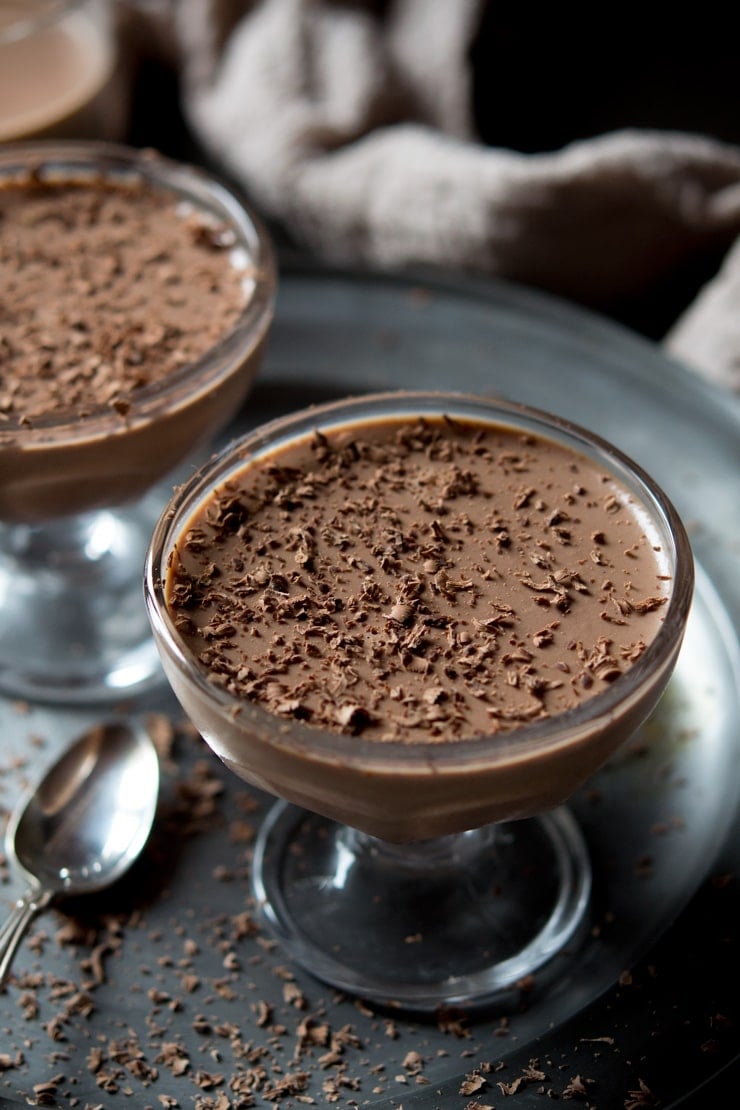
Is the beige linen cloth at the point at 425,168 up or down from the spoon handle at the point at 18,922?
up

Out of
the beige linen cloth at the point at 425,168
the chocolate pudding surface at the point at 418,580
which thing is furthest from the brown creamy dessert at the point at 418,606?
the beige linen cloth at the point at 425,168

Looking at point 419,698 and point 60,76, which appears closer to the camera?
point 419,698

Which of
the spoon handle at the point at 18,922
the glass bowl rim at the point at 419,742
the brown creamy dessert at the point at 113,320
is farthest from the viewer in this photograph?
the brown creamy dessert at the point at 113,320

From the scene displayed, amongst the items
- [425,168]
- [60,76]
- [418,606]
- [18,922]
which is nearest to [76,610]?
[18,922]

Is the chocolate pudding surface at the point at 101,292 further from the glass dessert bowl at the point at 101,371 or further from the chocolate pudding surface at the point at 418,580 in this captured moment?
the chocolate pudding surface at the point at 418,580

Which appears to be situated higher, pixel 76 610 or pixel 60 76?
pixel 60 76

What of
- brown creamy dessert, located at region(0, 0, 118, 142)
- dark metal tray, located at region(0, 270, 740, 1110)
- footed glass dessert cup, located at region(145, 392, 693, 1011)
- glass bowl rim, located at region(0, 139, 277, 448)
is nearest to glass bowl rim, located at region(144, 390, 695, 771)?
footed glass dessert cup, located at region(145, 392, 693, 1011)

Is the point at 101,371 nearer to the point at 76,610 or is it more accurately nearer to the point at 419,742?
the point at 76,610

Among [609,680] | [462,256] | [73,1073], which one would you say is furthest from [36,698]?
[462,256]

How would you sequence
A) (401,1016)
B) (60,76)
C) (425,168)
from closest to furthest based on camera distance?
1. (401,1016)
2. (425,168)
3. (60,76)
